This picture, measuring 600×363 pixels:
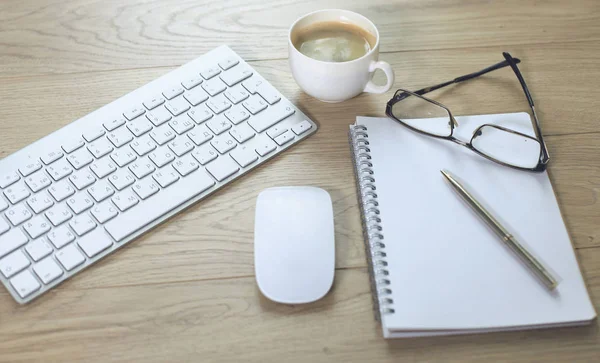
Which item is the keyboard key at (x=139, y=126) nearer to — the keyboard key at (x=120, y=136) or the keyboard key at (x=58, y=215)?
the keyboard key at (x=120, y=136)

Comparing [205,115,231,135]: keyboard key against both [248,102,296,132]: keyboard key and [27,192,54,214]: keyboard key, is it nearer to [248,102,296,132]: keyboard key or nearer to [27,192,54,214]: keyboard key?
[248,102,296,132]: keyboard key

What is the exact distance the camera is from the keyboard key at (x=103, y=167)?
70 centimetres

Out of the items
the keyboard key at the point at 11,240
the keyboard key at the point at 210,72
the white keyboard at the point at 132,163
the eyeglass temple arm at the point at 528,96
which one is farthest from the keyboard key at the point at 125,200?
the eyeglass temple arm at the point at 528,96

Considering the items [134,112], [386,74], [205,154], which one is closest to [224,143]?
[205,154]

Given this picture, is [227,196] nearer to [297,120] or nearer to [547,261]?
[297,120]

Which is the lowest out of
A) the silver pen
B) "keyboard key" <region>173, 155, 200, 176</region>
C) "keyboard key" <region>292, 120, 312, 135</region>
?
the silver pen

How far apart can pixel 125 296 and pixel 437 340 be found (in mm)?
330

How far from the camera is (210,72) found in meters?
0.81

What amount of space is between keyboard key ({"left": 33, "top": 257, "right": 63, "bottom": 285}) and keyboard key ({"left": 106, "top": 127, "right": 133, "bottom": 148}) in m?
0.17

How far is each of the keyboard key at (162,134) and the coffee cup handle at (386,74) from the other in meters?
0.26

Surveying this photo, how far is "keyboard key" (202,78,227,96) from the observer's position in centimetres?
79

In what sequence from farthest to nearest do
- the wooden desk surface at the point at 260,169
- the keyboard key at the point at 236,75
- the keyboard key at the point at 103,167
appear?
1. the keyboard key at the point at 236,75
2. the keyboard key at the point at 103,167
3. the wooden desk surface at the point at 260,169

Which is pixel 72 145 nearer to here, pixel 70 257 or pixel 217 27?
pixel 70 257

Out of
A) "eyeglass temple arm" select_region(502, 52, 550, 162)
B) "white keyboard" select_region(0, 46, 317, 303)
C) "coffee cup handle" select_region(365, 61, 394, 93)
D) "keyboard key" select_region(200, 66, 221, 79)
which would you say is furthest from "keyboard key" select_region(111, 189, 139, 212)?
"eyeglass temple arm" select_region(502, 52, 550, 162)
